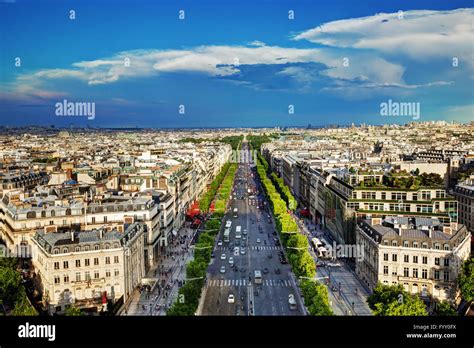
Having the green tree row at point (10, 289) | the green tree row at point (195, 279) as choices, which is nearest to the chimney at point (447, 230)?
the green tree row at point (195, 279)

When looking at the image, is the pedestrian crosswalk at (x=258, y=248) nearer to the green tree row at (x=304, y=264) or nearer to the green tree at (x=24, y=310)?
the green tree row at (x=304, y=264)

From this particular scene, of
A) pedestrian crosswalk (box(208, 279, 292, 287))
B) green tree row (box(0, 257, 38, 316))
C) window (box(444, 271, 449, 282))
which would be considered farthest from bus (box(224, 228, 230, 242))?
window (box(444, 271, 449, 282))

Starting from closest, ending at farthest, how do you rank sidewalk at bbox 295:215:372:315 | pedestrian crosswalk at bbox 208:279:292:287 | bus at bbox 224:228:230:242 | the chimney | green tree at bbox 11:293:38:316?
1. green tree at bbox 11:293:38:316
2. sidewalk at bbox 295:215:372:315
3. the chimney
4. pedestrian crosswalk at bbox 208:279:292:287
5. bus at bbox 224:228:230:242

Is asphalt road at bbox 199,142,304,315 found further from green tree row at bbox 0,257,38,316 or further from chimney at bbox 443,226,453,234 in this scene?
green tree row at bbox 0,257,38,316

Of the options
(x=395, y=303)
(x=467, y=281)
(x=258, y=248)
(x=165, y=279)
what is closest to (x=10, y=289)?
(x=165, y=279)

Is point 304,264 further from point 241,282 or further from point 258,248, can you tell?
point 258,248
